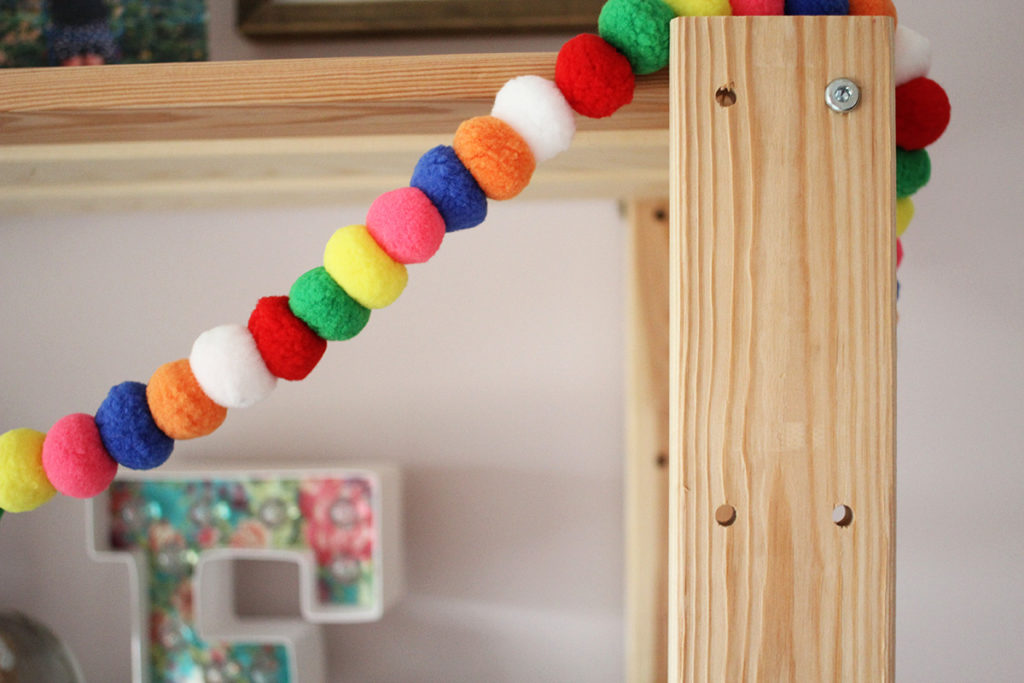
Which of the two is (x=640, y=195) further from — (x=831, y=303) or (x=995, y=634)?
(x=995, y=634)

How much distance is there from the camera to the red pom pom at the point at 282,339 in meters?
0.46

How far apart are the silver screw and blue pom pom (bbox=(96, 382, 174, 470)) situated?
0.44 m

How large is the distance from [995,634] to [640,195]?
0.67 meters

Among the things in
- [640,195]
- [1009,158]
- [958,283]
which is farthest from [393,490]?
[1009,158]

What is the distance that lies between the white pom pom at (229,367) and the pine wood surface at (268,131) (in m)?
0.16

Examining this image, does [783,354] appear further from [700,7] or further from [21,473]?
[21,473]

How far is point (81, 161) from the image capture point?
0.68 m

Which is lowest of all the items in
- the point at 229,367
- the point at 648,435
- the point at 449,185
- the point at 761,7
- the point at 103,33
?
the point at 648,435

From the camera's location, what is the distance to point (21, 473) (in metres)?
0.47

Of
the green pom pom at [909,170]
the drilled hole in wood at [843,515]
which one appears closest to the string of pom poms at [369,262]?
the green pom pom at [909,170]

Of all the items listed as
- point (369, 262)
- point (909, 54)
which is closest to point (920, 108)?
point (909, 54)

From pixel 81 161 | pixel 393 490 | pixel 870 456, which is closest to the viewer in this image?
pixel 870 456

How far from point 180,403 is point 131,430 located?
4 centimetres

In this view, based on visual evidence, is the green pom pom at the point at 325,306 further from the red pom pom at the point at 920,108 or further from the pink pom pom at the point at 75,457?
the red pom pom at the point at 920,108
